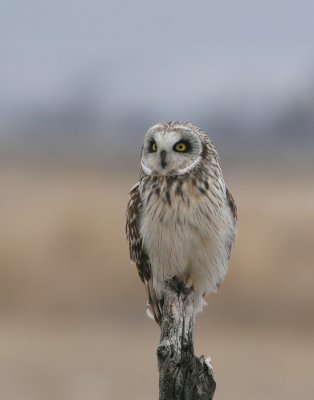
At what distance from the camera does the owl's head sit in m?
7.58

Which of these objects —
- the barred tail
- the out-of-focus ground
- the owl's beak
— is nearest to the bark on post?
the owl's beak

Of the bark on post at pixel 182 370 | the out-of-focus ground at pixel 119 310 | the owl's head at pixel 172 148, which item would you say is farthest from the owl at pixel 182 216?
the out-of-focus ground at pixel 119 310

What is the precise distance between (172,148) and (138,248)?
690 mm

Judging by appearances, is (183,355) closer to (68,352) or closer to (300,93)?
(68,352)

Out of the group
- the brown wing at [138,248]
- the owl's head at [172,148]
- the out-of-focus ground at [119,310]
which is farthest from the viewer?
the out-of-focus ground at [119,310]

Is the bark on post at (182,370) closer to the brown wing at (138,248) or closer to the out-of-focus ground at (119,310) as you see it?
the brown wing at (138,248)

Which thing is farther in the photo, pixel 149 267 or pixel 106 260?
pixel 106 260

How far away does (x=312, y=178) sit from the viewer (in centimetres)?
2800

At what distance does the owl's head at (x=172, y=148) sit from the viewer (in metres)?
7.58

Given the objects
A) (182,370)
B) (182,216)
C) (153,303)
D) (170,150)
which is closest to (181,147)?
(170,150)

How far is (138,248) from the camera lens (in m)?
8.09

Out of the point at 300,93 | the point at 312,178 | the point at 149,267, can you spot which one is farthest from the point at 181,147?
the point at 300,93

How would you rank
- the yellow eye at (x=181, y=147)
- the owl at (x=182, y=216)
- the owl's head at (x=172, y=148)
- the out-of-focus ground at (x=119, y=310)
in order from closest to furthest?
the owl's head at (x=172, y=148) < the yellow eye at (x=181, y=147) < the owl at (x=182, y=216) < the out-of-focus ground at (x=119, y=310)

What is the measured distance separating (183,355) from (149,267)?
199 cm
